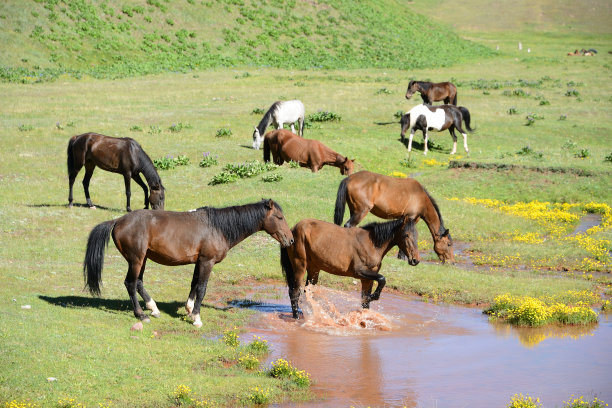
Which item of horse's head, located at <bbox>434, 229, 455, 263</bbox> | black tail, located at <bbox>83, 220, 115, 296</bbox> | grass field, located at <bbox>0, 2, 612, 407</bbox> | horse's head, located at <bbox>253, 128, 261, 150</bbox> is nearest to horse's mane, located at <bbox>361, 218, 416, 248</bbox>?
grass field, located at <bbox>0, 2, 612, 407</bbox>

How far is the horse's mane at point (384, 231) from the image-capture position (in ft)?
45.5

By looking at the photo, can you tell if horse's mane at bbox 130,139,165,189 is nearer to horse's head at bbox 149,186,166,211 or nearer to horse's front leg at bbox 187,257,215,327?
horse's head at bbox 149,186,166,211

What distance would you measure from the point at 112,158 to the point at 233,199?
3.90m

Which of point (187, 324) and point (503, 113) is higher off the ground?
point (503, 113)

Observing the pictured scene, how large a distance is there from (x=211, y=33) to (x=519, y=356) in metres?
49.6

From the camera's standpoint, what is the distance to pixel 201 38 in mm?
57281

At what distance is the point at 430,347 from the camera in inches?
515

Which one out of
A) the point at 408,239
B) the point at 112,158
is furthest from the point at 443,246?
the point at 112,158

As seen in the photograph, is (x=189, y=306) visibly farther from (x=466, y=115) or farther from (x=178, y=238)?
(x=466, y=115)

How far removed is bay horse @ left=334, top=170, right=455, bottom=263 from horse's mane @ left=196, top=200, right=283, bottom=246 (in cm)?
513

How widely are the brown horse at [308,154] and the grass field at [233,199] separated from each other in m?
0.90

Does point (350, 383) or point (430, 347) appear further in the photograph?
point (430, 347)

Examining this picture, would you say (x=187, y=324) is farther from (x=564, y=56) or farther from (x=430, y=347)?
(x=564, y=56)

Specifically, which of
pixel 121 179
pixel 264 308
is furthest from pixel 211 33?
pixel 264 308
